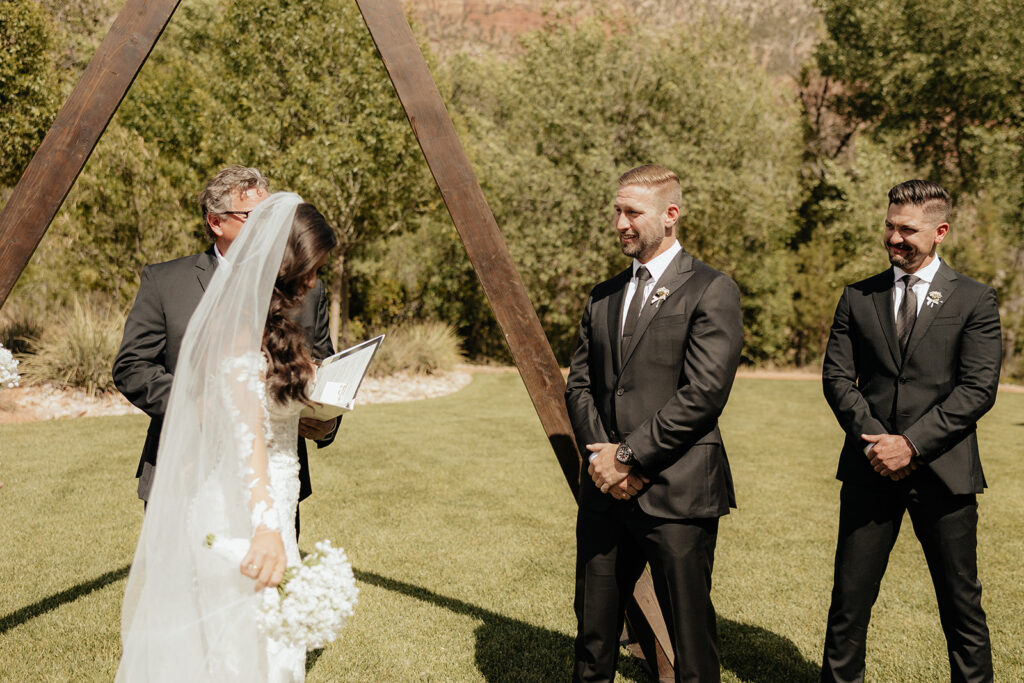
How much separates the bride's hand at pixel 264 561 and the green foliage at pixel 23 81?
13.1m

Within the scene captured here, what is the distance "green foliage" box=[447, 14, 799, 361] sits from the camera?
2136 cm

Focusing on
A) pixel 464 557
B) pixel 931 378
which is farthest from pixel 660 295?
pixel 464 557

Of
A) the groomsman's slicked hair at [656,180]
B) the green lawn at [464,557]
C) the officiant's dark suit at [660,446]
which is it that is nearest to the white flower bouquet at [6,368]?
the green lawn at [464,557]

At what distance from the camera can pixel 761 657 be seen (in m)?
4.13

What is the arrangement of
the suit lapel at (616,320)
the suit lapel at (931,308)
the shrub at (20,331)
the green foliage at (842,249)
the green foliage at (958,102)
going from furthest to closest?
1. the green foliage at (842,249)
2. the green foliage at (958,102)
3. the shrub at (20,331)
4. the suit lapel at (931,308)
5. the suit lapel at (616,320)

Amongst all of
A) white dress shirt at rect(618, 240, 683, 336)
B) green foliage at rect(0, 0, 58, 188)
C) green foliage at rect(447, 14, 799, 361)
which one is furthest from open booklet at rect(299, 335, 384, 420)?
green foliage at rect(447, 14, 799, 361)

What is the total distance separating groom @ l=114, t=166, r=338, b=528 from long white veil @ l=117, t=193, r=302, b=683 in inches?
16.3

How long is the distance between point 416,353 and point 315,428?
45.8ft

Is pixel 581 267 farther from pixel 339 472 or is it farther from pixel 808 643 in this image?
pixel 808 643

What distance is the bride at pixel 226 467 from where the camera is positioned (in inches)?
97.0

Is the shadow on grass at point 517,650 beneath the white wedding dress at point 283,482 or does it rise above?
beneath

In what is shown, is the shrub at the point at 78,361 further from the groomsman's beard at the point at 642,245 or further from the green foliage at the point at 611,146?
the groomsman's beard at the point at 642,245

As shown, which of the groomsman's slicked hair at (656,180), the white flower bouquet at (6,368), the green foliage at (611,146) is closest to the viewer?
the groomsman's slicked hair at (656,180)

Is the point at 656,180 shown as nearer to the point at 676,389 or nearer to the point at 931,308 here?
the point at 676,389
